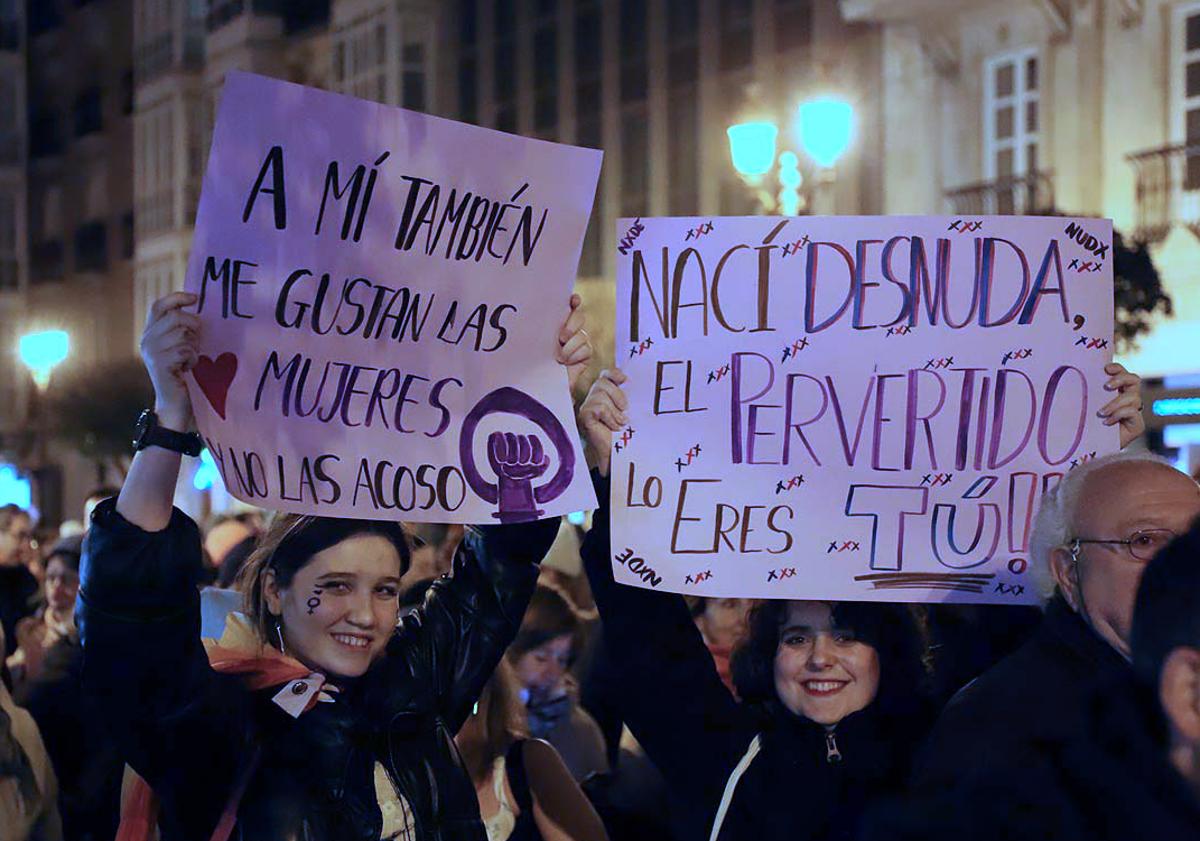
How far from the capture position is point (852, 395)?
3564 mm

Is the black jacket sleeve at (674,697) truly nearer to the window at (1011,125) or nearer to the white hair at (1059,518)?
the white hair at (1059,518)

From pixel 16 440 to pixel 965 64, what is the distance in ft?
95.1

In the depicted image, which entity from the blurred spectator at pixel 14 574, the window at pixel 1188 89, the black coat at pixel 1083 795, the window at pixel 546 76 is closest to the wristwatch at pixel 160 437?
the black coat at pixel 1083 795

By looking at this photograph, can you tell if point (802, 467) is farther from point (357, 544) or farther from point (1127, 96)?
point (1127, 96)

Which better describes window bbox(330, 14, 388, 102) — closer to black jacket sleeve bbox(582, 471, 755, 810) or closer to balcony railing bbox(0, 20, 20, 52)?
balcony railing bbox(0, 20, 20, 52)

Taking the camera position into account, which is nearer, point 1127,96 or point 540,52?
point 1127,96

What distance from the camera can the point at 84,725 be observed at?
16.7 feet

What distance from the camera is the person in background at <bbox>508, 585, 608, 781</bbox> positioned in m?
5.29

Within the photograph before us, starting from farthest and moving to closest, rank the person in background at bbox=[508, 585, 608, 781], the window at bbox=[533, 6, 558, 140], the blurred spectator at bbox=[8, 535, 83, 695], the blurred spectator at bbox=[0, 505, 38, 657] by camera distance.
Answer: the window at bbox=[533, 6, 558, 140], the blurred spectator at bbox=[0, 505, 38, 657], the blurred spectator at bbox=[8, 535, 83, 695], the person in background at bbox=[508, 585, 608, 781]

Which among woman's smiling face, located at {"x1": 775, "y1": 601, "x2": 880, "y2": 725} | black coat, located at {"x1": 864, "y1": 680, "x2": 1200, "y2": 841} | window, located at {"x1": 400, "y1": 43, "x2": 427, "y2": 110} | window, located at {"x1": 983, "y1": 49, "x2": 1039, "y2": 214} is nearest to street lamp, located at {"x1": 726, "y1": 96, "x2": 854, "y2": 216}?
window, located at {"x1": 983, "y1": 49, "x2": 1039, "y2": 214}

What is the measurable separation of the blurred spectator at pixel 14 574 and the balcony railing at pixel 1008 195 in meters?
10.7

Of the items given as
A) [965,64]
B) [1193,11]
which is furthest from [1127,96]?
[965,64]

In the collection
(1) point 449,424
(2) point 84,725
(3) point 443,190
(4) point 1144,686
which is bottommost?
(2) point 84,725

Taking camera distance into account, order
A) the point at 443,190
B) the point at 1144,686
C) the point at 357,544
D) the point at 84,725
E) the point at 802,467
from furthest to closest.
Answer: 1. the point at 84,725
2. the point at 802,467
3. the point at 443,190
4. the point at 357,544
5. the point at 1144,686
